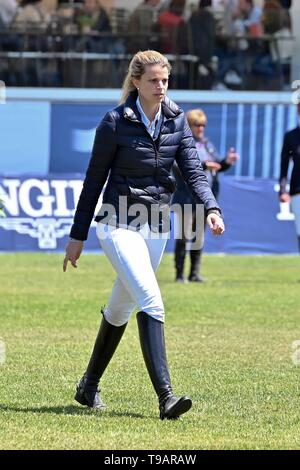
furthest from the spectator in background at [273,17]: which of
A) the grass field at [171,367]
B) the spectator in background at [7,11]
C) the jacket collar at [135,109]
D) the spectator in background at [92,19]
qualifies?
the jacket collar at [135,109]

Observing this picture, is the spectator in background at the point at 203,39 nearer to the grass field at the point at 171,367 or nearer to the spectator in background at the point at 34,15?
the spectator in background at the point at 34,15

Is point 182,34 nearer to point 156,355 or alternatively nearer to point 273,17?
point 273,17

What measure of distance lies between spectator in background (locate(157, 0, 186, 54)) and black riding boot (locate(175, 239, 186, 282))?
9.94m

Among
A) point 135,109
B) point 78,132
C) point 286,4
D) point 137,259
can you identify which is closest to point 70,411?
point 137,259

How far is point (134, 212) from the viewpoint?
6734 millimetres

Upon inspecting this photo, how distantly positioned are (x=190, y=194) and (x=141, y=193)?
836cm

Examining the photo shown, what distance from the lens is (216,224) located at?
662 centimetres

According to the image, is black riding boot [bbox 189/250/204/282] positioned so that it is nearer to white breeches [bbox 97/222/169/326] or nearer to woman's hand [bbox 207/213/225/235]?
white breeches [bbox 97/222/169/326]

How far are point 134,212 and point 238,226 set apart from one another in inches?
543

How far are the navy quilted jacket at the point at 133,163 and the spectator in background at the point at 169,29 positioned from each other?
17725 millimetres

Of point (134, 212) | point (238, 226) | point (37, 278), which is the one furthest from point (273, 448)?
point (238, 226)

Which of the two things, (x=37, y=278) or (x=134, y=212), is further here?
(x=37, y=278)
